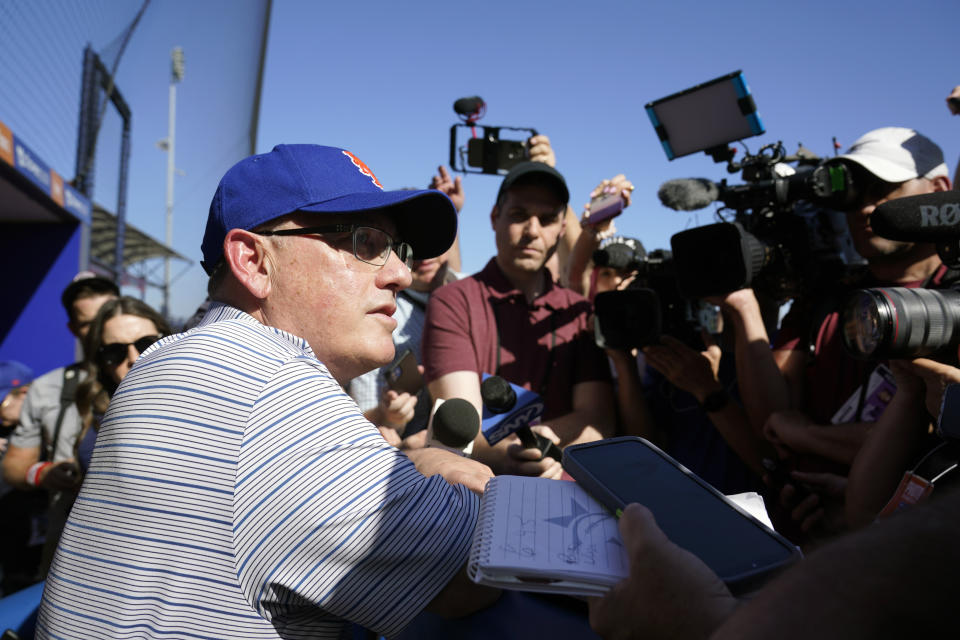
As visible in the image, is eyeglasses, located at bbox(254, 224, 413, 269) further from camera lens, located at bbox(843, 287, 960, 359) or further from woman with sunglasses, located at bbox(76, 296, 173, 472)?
woman with sunglasses, located at bbox(76, 296, 173, 472)

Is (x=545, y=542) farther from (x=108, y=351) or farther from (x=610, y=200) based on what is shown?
(x=108, y=351)

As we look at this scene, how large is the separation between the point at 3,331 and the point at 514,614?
777 cm

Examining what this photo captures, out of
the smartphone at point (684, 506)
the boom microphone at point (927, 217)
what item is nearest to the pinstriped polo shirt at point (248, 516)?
the smartphone at point (684, 506)

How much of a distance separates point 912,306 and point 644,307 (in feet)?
3.39

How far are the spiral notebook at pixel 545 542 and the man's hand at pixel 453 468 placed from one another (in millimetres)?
365

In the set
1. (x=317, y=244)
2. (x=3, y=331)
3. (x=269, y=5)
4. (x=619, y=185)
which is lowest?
(x=3, y=331)

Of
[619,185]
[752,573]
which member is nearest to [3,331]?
[619,185]

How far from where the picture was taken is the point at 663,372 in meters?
2.63

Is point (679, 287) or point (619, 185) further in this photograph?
point (619, 185)

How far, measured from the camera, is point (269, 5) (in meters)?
7.45

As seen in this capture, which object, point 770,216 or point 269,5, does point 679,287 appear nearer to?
point 770,216

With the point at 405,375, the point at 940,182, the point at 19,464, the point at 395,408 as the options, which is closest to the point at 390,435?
the point at 395,408

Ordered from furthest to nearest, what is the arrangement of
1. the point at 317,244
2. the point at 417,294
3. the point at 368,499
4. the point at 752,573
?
the point at 417,294
the point at 317,244
the point at 368,499
the point at 752,573

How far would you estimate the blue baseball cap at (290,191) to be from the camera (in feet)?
4.68
